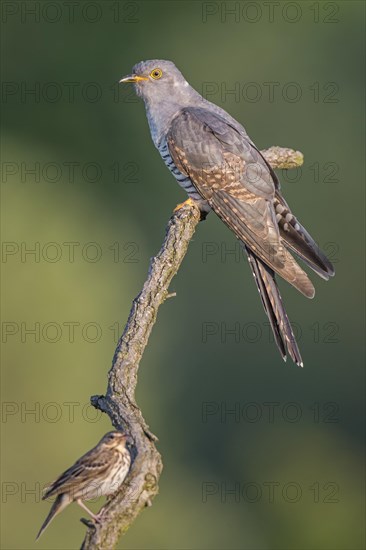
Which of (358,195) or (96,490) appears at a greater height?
(358,195)

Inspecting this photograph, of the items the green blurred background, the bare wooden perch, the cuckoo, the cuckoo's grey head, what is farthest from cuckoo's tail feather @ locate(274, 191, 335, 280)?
the green blurred background

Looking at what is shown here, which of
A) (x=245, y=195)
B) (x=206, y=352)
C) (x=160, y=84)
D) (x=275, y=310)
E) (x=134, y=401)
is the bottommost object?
(x=134, y=401)

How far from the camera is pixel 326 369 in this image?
33.9ft

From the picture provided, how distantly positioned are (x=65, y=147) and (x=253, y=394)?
5.99 m

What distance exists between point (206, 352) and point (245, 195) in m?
5.29

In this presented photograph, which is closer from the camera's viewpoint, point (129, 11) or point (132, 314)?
point (132, 314)

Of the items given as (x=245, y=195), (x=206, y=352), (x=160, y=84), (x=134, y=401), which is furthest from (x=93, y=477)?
(x=206, y=352)

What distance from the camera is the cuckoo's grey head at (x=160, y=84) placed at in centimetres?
573

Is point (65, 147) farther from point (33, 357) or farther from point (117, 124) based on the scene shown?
point (33, 357)

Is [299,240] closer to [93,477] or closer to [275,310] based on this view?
[275,310]

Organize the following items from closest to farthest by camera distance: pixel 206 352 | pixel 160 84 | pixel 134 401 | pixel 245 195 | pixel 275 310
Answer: pixel 134 401, pixel 275 310, pixel 245 195, pixel 160 84, pixel 206 352

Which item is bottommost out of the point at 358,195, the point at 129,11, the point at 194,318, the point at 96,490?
the point at 96,490

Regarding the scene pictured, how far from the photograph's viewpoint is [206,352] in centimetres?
1042

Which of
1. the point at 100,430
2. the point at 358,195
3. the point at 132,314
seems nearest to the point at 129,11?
the point at 358,195
